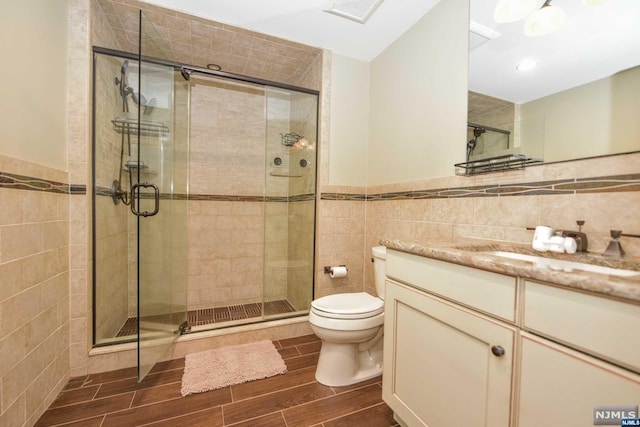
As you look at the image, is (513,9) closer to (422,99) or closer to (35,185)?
(422,99)

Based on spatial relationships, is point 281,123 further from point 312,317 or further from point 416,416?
point 416,416

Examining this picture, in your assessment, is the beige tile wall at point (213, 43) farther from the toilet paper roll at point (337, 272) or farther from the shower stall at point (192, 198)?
the toilet paper roll at point (337, 272)

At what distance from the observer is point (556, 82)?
113 cm

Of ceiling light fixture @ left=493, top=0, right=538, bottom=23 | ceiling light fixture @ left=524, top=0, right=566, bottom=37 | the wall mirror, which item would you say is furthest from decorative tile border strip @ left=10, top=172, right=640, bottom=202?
ceiling light fixture @ left=493, top=0, right=538, bottom=23

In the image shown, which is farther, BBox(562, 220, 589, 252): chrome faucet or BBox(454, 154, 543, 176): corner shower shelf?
BBox(454, 154, 543, 176): corner shower shelf

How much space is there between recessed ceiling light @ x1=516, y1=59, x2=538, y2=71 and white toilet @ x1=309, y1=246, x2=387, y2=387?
1.23 metres

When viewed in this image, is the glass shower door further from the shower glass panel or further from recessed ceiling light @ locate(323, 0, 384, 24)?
recessed ceiling light @ locate(323, 0, 384, 24)

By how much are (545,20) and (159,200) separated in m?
2.27

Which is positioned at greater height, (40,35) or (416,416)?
(40,35)

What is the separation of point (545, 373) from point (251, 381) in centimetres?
147

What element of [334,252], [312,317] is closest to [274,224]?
[334,252]

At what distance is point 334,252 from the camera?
7.36 ft

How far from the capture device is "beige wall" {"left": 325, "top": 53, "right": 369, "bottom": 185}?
87.7 inches

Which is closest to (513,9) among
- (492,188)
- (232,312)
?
(492,188)
